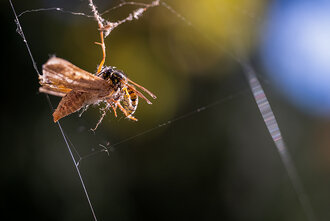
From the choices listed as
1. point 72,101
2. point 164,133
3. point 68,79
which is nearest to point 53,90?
point 72,101

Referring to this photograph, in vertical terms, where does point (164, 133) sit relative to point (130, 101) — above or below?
below

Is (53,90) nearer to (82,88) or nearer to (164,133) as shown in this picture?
(82,88)

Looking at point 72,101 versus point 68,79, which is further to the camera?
point 72,101

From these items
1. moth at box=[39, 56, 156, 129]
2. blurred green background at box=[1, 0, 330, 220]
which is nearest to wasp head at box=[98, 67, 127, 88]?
moth at box=[39, 56, 156, 129]

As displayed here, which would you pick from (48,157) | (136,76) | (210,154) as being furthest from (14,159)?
(210,154)

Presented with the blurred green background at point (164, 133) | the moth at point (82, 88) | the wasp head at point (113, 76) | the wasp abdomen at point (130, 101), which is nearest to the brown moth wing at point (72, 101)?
the moth at point (82, 88)

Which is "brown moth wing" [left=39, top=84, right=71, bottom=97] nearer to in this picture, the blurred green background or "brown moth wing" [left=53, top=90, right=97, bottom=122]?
"brown moth wing" [left=53, top=90, right=97, bottom=122]
